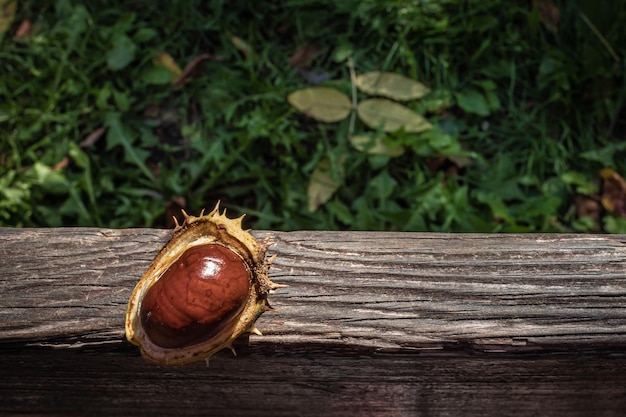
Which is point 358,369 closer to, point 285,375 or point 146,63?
point 285,375

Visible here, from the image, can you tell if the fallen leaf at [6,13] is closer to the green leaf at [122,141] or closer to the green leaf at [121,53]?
the green leaf at [121,53]

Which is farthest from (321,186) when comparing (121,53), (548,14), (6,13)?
(6,13)

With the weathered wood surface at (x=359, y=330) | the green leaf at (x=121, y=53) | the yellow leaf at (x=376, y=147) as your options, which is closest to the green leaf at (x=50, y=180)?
the green leaf at (x=121, y=53)

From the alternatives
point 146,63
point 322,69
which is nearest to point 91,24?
point 146,63

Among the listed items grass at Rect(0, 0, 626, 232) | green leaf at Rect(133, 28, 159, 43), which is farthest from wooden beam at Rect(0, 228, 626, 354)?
green leaf at Rect(133, 28, 159, 43)

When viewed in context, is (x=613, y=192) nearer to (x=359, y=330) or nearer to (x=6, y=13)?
(x=359, y=330)

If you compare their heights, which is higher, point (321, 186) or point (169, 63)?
point (169, 63)
